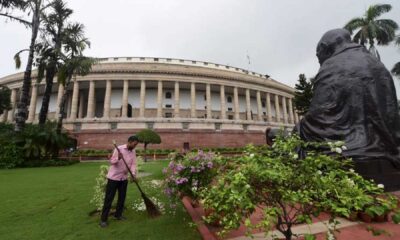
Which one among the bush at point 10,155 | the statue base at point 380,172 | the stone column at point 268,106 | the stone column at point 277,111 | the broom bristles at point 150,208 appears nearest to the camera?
the statue base at point 380,172

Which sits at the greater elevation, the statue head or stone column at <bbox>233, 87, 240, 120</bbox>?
stone column at <bbox>233, 87, 240, 120</bbox>

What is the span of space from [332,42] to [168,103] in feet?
120

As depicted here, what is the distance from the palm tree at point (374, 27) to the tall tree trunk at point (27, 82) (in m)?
26.7

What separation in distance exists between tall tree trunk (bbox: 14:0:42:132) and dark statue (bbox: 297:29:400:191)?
61.4 feet

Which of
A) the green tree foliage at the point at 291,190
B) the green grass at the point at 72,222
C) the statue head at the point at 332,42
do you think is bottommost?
the green grass at the point at 72,222

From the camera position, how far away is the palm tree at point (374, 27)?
73.0ft

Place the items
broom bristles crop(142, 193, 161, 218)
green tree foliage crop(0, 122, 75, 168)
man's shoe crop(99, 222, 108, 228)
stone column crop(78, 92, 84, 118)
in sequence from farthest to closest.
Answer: stone column crop(78, 92, 84, 118) < green tree foliage crop(0, 122, 75, 168) < broom bristles crop(142, 193, 161, 218) < man's shoe crop(99, 222, 108, 228)

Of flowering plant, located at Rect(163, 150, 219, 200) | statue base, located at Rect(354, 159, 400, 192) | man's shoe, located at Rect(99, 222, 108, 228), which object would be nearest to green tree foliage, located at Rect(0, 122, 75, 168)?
man's shoe, located at Rect(99, 222, 108, 228)

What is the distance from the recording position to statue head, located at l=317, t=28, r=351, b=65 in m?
7.14

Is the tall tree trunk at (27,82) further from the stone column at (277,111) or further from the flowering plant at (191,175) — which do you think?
the stone column at (277,111)

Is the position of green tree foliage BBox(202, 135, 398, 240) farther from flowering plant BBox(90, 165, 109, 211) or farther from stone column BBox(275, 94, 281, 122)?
stone column BBox(275, 94, 281, 122)

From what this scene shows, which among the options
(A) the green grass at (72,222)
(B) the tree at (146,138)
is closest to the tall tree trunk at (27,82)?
(B) the tree at (146,138)

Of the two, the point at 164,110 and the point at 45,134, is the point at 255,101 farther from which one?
the point at 45,134

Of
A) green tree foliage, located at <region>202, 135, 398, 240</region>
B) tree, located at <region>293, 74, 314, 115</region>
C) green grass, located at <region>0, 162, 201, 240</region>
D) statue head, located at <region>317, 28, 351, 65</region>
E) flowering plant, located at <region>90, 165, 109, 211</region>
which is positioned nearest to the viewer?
green tree foliage, located at <region>202, 135, 398, 240</region>
